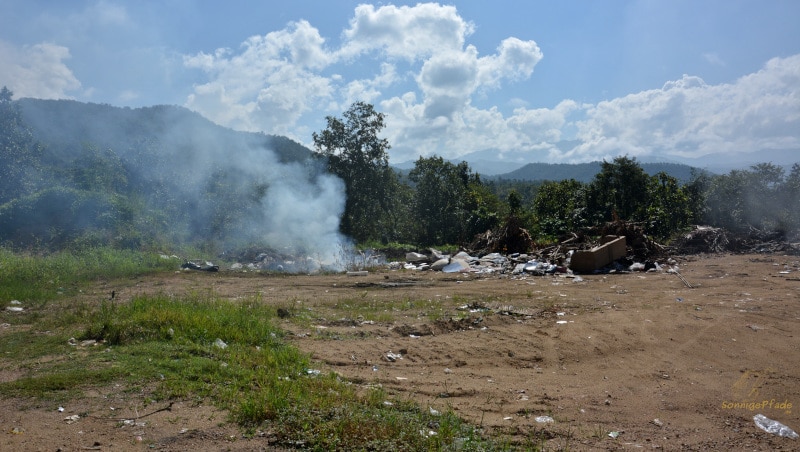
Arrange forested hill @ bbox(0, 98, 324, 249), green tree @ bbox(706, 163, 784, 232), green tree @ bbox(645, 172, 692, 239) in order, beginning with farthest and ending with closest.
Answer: green tree @ bbox(706, 163, 784, 232)
green tree @ bbox(645, 172, 692, 239)
forested hill @ bbox(0, 98, 324, 249)

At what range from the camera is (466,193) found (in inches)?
765

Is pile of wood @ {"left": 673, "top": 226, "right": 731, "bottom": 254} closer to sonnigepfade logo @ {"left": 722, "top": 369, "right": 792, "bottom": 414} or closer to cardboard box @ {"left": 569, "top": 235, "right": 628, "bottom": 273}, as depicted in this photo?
cardboard box @ {"left": 569, "top": 235, "right": 628, "bottom": 273}

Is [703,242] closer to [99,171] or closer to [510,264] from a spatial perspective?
[510,264]

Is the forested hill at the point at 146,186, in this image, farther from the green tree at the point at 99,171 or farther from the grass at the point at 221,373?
the grass at the point at 221,373

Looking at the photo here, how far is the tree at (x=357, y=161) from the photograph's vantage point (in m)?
18.9

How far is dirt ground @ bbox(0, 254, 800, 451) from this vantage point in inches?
127

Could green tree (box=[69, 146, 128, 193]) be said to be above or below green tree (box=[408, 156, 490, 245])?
above

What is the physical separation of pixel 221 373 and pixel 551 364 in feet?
10.7

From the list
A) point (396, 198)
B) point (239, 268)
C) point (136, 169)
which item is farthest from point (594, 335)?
point (136, 169)

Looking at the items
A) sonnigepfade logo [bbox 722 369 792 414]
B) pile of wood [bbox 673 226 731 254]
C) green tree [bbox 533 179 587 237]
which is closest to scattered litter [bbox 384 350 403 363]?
sonnigepfade logo [bbox 722 369 792 414]

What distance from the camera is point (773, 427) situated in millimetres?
3488

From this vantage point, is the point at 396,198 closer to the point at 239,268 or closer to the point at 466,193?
the point at 466,193

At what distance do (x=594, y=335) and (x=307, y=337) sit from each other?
3489mm

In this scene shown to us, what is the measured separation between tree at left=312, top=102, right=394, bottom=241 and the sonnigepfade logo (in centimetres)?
1535
